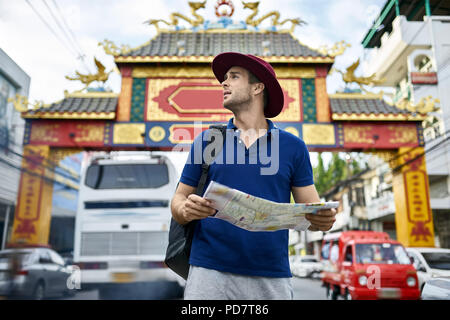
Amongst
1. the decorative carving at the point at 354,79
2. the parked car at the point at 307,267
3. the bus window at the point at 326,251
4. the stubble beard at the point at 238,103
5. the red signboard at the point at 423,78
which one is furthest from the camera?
the parked car at the point at 307,267

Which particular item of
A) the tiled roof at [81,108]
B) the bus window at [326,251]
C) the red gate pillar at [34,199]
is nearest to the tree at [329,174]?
the bus window at [326,251]

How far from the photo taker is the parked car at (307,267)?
18.3m

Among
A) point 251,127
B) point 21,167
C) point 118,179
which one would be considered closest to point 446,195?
point 118,179

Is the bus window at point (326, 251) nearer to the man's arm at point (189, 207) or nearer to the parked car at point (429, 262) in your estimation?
the parked car at point (429, 262)

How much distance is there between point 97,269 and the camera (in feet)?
26.6

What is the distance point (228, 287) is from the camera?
1.66 meters

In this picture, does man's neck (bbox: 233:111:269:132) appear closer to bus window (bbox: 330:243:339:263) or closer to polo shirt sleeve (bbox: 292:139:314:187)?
polo shirt sleeve (bbox: 292:139:314:187)

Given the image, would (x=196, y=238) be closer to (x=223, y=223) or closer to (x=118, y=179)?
(x=223, y=223)

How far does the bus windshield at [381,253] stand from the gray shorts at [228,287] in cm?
739

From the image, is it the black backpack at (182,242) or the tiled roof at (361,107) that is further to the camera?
the tiled roof at (361,107)

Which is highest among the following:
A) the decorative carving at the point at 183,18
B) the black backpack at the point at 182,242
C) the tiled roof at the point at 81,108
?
the decorative carving at the point at 183,18

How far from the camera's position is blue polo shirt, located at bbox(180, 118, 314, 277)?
1678 mm

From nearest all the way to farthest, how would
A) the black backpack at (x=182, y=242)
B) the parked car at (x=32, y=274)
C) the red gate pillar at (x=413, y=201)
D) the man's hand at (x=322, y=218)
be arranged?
the man's hand at (x=322, y=218)
the black backpack at (x=182, y=242)
the parked car at (x=32, y=274)
the red gate pillar at (x=413, y=201)

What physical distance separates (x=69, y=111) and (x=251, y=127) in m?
9.08
